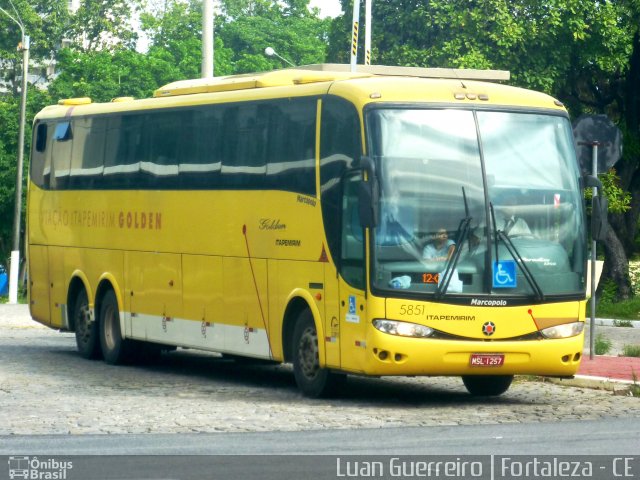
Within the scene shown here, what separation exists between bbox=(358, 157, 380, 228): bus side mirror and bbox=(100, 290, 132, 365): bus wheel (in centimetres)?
710

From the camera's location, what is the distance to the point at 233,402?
16078 millimetres

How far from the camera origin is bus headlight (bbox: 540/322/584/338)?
1595cm

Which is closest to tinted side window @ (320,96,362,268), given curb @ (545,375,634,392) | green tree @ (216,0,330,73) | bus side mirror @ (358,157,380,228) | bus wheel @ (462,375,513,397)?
bus side mirror @ (358,157,380,228)

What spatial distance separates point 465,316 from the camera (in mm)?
15539

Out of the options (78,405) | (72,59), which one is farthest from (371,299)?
(72,59)

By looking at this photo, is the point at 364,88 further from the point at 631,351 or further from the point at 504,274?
the point at 631,351

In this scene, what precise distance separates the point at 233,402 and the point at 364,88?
332cm

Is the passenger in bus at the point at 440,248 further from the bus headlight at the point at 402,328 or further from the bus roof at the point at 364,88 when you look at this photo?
the bus roof at the point at 364,88

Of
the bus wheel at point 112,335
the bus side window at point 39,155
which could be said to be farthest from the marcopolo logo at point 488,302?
the bus side window at point 39,155

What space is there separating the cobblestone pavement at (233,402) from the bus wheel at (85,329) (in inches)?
26.9

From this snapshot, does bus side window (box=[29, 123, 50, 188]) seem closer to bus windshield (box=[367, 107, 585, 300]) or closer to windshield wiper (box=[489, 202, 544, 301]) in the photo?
bus windshield (box=[367, 107, 585, 300])
